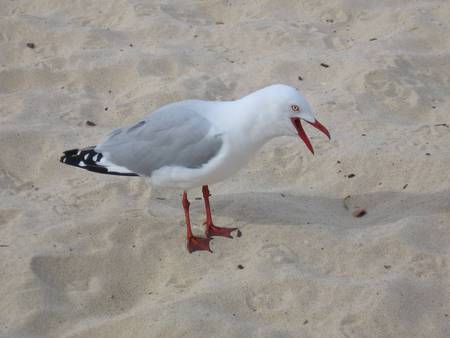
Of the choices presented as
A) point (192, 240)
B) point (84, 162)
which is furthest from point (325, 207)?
point (84, 162)

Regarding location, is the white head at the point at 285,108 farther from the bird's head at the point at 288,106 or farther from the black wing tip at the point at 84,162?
the black wing tip at the point at 84,162

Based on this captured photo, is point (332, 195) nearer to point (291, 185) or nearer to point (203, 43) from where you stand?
point (291, 185)

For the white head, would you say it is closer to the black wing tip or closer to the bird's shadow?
the bird's shadow

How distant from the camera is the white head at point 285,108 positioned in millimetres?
3791

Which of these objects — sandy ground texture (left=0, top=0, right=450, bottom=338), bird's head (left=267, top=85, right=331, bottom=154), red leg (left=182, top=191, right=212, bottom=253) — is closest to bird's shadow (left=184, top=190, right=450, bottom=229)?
sandy ground texture (left=0, top=0, right=450, bottom=338)

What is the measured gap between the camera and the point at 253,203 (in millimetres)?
4523

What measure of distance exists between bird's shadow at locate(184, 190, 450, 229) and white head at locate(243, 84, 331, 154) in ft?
2.20

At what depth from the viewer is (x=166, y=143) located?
13.4ft

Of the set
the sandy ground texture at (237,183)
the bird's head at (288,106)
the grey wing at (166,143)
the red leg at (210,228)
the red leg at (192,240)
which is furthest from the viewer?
the red leg at (210,228)

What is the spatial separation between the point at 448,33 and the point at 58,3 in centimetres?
333

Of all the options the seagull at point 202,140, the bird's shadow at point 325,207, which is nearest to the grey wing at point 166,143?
the seagull at point 202,140

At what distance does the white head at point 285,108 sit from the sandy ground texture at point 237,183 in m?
0.65

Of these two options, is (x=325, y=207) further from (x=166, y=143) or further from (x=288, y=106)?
(x=166, y=143)

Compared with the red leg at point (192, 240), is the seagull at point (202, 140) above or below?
above
